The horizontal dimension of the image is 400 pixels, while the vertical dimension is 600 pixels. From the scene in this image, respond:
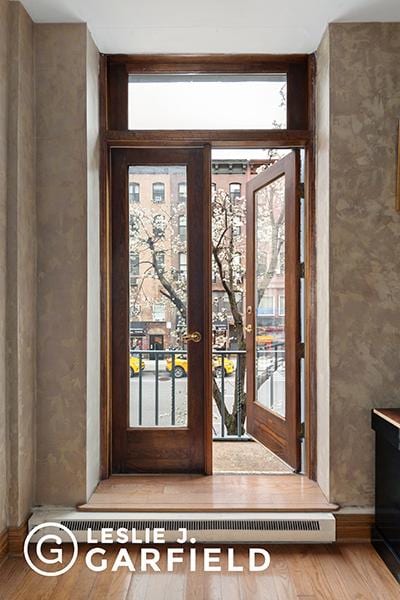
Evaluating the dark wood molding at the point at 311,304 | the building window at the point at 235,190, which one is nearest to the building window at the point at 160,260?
the dark wood molding at the point at 311,304

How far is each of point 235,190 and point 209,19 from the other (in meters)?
2.35

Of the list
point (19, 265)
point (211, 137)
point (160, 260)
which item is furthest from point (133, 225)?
point (19, 265)

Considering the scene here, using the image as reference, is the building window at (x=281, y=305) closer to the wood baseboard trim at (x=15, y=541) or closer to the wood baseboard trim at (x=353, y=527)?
the wood baseboard trim at (x=353, y=527)

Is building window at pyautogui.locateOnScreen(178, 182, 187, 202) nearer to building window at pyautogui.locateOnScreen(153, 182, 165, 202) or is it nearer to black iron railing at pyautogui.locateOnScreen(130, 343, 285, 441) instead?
building window at pyautogui.locateOnScreen(153, 182, 165, 202)

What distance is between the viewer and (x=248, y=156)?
444cm

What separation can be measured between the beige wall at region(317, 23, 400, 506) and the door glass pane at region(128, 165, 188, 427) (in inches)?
38.9

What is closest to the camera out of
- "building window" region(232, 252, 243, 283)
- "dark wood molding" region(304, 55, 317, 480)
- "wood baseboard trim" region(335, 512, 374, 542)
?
"wood baseboard trim" region(335, 512, 374, 542)

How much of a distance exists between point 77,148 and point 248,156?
1.96 m

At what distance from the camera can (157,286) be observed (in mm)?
3334

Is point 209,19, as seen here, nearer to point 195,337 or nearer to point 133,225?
point 133,225

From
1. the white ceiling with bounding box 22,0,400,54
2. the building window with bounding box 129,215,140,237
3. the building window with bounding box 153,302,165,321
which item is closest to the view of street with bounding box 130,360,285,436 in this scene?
the building window with bounding box 153,302,165,321

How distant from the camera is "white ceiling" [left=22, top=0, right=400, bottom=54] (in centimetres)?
262

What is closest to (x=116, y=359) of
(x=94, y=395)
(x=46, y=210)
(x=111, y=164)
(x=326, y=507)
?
(x=94, y=395)

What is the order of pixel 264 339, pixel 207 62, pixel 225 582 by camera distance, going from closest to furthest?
pixel 225 582, pixel 207 62, pixel 264 339
